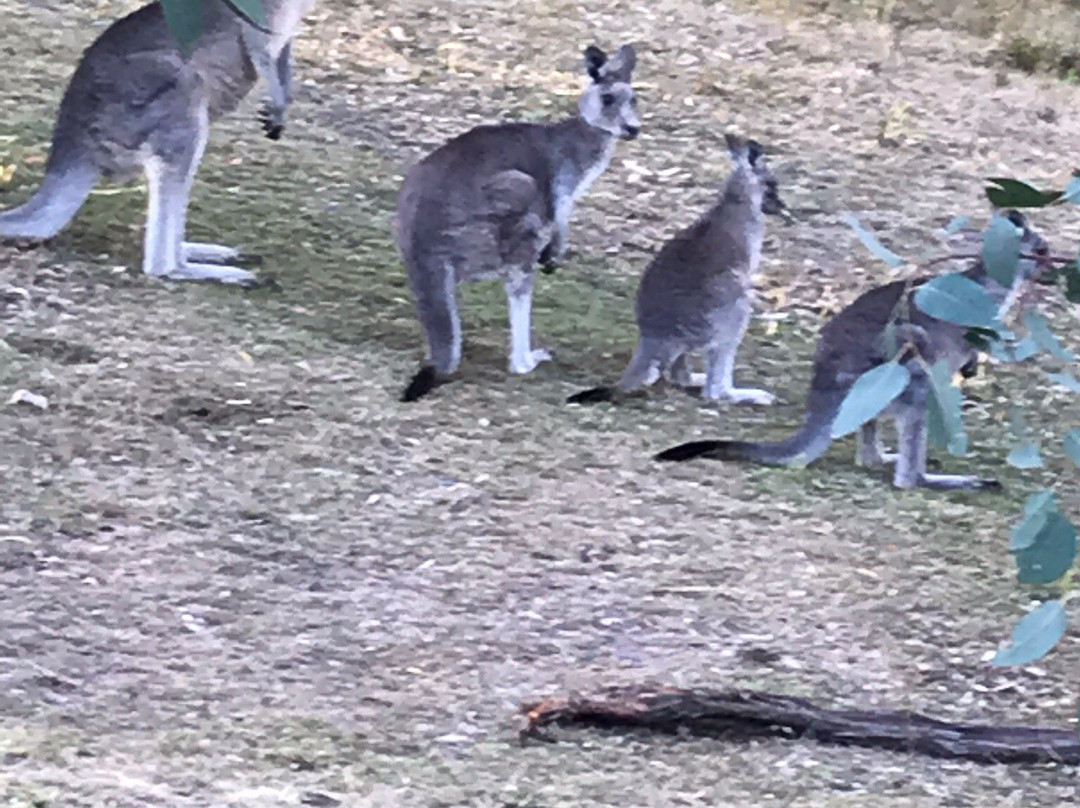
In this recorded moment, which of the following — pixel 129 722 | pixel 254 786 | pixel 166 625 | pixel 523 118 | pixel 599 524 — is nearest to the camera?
pixel 254 786

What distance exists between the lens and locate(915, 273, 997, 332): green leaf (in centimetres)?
116

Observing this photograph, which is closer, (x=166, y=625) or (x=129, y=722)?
(x=129, y=722)

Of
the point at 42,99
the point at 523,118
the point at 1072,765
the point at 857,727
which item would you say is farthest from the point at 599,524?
the point at 42,99

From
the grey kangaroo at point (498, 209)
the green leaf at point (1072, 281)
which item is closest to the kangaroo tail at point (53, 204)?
the grey kangaroo at point (498, 209)

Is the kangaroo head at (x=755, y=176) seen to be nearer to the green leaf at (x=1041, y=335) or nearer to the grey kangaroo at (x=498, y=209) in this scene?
the grey kangaroo at (x=498, y=209)

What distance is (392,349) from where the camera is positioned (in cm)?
403

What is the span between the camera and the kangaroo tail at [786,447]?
3.48 m

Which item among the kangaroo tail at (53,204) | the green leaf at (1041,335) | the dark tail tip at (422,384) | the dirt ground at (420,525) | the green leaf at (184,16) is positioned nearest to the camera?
the green leaf at (184,16)

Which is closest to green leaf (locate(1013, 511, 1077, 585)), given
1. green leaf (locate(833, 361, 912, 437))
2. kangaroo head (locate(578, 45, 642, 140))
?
green leaf (locate(833, 361, 912, 437))

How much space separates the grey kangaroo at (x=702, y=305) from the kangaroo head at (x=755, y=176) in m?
0.03

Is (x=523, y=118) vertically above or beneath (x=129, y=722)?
above

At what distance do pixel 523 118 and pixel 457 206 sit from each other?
179cm

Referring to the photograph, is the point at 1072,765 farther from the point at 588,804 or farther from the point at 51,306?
the point at 51,306

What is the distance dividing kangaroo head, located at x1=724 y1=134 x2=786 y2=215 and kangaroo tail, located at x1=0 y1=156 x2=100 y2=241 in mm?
1576
